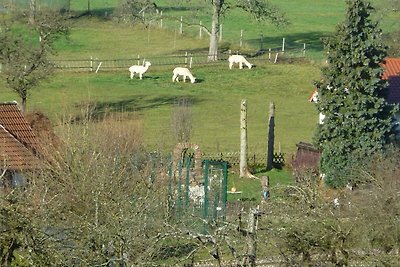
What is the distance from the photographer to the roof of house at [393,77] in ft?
95.2

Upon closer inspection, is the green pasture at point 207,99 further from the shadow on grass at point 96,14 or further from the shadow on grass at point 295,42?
the shadow on grass at point 96,14

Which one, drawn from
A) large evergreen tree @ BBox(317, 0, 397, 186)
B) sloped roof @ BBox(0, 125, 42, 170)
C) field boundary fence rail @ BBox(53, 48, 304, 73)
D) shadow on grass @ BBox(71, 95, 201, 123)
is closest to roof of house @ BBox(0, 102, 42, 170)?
sloped roof @ BBox(0, 125, 42, 170)

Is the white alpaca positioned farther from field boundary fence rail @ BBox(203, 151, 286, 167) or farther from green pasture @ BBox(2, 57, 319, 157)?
field boundary fence rail @ BBox(203, 151, 286, 167)

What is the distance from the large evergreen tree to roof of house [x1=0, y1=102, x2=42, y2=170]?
718 centimetres

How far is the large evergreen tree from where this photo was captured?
24.8m

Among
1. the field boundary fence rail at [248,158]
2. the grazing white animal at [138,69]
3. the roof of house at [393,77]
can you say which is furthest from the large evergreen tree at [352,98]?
the grazing white animal at [138,69]

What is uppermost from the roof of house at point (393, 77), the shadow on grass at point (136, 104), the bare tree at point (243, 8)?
the roof of house at point (393, 77)

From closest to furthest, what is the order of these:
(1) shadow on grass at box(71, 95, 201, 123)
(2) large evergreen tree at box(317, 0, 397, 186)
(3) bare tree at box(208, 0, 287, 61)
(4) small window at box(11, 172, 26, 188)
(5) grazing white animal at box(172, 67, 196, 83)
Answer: (4) small window at box(11, 172, 26, 188) < (2) large evergreen tree at box(317, 0, 397, 186) < (1) shadow on grass at box(71, 95, 201, 123) < (5) grazing white animal at box(172, 67, 196, 83) < (3) bare tree at box(208, 0, 287, 61)

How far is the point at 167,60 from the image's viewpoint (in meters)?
45.8

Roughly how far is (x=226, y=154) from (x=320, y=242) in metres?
16.9

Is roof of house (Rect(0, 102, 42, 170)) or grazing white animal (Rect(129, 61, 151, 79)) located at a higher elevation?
roof of house (Rect(0, 102, 42, 170))

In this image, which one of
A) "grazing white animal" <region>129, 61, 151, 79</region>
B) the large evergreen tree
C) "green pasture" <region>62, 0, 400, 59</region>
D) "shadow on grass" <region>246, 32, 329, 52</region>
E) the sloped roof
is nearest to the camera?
the sloped roof

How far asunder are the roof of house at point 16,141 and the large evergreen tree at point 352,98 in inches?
283

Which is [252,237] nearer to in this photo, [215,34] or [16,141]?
[16,141]
